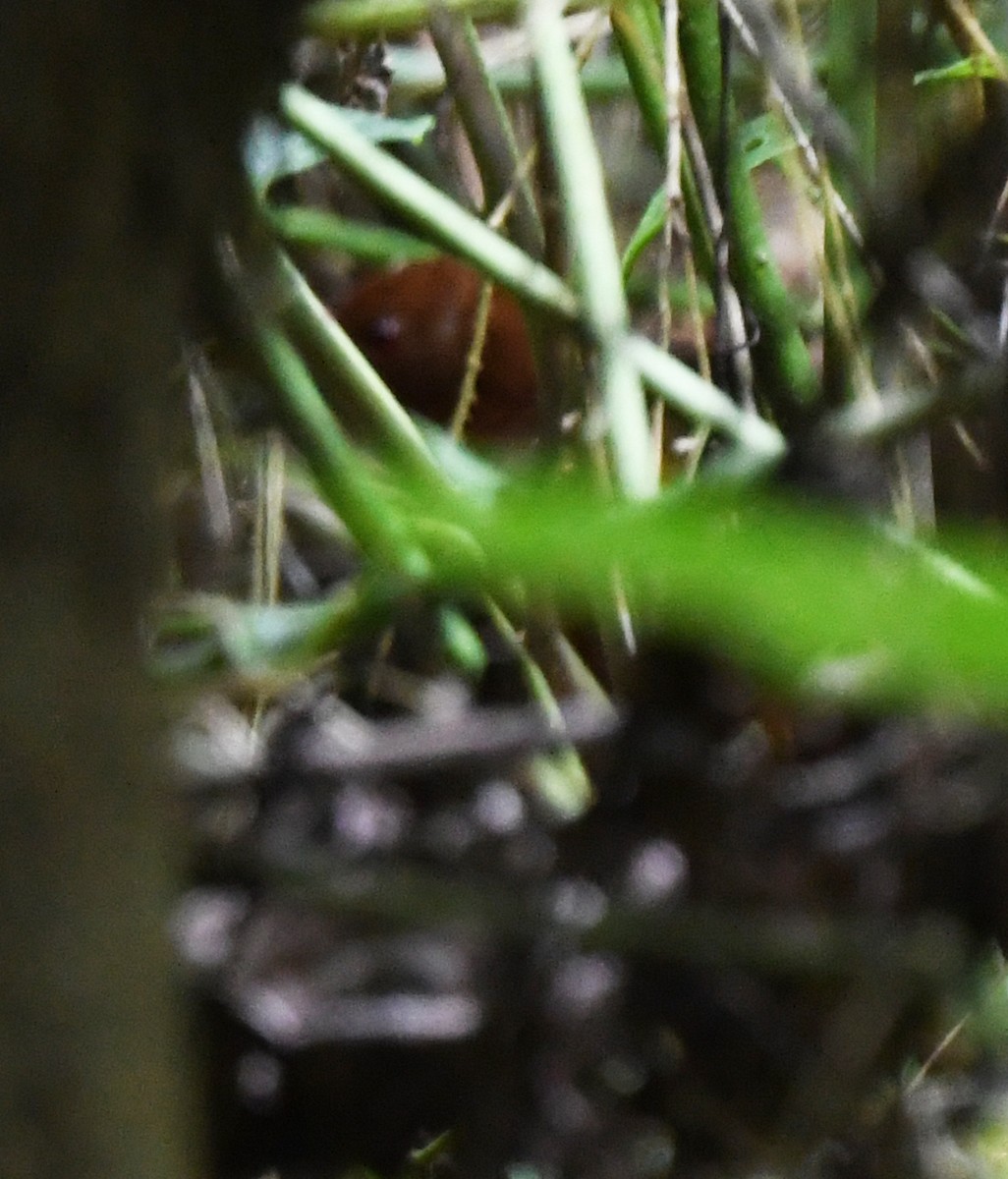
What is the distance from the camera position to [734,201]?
51cm

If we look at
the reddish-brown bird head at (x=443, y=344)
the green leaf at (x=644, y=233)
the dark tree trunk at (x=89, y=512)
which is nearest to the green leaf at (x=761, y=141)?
the green leaf at (x=644, y=233)

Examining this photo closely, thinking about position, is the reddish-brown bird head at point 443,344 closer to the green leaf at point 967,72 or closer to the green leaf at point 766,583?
the green leaf at point 967,72

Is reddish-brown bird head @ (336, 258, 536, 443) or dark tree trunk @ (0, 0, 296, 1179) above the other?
dark tree trunk @ (0, 0, 296, 1179)

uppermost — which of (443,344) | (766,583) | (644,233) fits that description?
(766,583)

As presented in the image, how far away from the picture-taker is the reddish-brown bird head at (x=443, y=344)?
2.70ft

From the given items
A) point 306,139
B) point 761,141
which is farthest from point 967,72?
point 306,139

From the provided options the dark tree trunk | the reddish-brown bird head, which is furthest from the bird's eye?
the dark tree trunk

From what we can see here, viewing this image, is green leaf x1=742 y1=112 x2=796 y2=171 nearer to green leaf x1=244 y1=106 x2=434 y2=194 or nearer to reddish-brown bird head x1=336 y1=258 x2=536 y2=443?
green leaf x1=244 y1=106 x2=434 y2=194

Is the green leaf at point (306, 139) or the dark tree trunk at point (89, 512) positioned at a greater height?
the dark tree trunk at point (89, 512)

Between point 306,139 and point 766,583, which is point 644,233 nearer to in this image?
point 306,139

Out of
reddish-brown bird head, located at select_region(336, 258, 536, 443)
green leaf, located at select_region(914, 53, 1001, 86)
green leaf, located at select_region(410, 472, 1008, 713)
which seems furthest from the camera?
reddish-brown bird head, located at select_region(336, 258, 536, 443)

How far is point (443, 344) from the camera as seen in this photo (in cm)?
84

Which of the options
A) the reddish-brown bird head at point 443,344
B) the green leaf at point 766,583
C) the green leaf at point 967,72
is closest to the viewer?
the green leaf at point 766,583

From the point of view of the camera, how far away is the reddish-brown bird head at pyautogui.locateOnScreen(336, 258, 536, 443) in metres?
0.82
